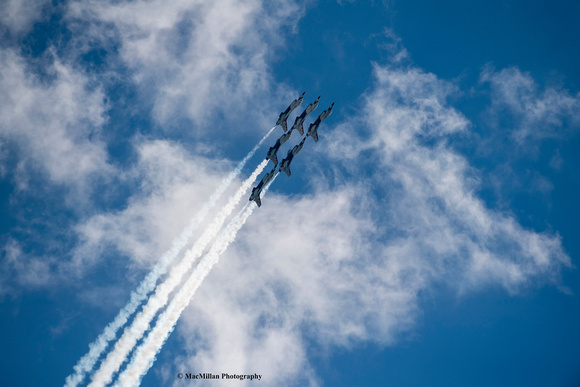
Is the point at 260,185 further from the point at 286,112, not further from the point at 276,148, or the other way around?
the point at 286,112

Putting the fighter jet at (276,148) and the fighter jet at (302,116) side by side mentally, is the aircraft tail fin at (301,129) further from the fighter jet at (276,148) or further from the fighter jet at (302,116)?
the fighter jet at (276,148)

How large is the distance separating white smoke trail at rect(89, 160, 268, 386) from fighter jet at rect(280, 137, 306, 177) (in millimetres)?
13629

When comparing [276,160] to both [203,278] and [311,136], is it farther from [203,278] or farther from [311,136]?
[203,278]

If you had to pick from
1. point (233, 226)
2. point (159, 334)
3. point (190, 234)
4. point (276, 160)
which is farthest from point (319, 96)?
point (159, 334)

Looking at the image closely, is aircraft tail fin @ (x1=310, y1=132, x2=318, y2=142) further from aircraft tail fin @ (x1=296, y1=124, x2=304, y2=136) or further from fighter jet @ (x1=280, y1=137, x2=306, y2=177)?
fighter jet @ (x1=280, y1=137, x2=306, y2=177)

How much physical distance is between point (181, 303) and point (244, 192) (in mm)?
26257

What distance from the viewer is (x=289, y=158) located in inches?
3816

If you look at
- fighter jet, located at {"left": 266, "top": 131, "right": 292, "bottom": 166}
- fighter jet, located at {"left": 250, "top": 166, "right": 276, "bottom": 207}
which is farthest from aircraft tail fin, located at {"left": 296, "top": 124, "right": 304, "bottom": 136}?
fighter jet, located at {"left": 250, "top": 166, "right": 276, "bottom": 207}

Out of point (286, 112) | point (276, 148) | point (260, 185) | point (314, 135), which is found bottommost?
point (260, 185)

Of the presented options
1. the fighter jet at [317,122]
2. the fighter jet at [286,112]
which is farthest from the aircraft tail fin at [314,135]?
the fighter jet at [286,112]

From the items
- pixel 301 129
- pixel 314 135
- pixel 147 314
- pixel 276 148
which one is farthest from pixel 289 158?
pixel 147 314

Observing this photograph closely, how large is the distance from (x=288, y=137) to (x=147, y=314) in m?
47.4

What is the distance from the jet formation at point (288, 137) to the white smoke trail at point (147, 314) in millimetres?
6742

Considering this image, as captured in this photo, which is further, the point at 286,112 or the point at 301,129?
the point at 301,129
